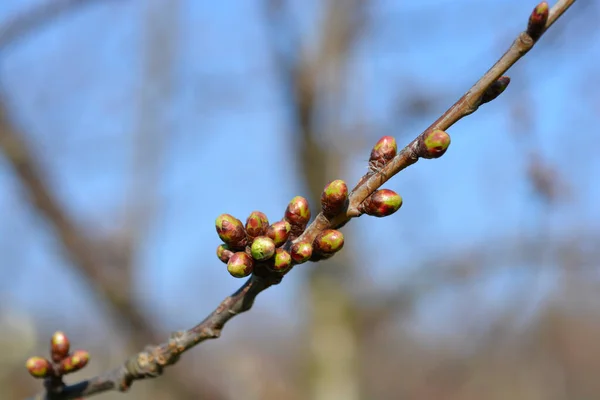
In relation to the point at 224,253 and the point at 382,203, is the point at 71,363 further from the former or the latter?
the point at 382,203

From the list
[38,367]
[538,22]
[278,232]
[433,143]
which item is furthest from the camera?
[38,367]

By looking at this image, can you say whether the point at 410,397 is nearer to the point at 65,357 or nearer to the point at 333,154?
the point at 333,154

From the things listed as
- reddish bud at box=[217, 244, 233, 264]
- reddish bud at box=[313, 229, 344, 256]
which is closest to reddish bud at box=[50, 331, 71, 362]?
reddish bud at box=[217, 244, 233, 264]

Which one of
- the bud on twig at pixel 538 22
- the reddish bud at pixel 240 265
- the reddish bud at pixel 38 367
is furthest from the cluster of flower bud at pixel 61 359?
the bud on twig at pixel 538 22

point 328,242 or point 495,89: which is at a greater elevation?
point 495,89

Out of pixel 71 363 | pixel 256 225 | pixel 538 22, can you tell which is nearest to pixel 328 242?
pixel 256 225

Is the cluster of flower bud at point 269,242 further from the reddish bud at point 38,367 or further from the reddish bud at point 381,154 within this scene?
the reddish bud at point 38,367

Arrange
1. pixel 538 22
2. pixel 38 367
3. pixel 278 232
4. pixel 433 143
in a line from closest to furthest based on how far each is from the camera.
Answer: pixel 538 22 → pixel 433 143 → pixel 278 232 → pixel 38 367

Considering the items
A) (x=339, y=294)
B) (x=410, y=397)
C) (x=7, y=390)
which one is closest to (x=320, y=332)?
(x=339, y=294)
